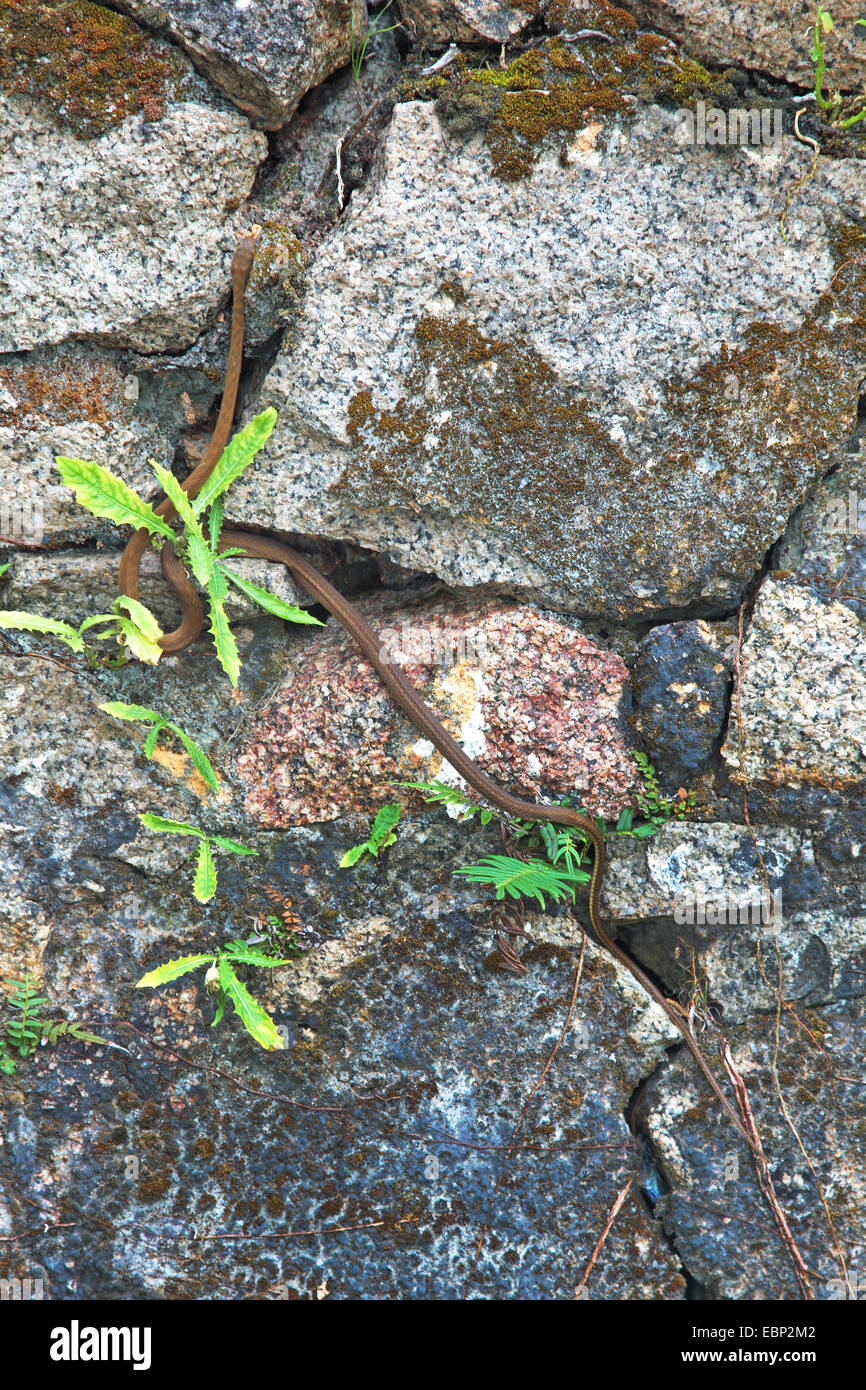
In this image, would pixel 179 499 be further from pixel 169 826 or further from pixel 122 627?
pixel 169 826

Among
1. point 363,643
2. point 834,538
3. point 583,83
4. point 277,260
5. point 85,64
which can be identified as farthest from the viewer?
point 363,643

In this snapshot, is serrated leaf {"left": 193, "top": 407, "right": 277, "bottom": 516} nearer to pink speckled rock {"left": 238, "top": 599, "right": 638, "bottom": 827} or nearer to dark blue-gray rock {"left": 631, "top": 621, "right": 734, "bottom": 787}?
pink speckled rock {"left": 238, "top": 599, "right": 638, "bottom": 827}

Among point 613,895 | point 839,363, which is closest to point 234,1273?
point 613,895

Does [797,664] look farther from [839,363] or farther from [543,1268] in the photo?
[543,1268]

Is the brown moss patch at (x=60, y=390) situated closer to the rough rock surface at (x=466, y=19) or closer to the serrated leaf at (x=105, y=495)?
the serrated leaf at (x=105, y=495)

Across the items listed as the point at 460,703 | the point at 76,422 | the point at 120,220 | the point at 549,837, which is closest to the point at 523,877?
the point at 549,837

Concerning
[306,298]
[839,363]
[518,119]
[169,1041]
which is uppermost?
[518,119]
